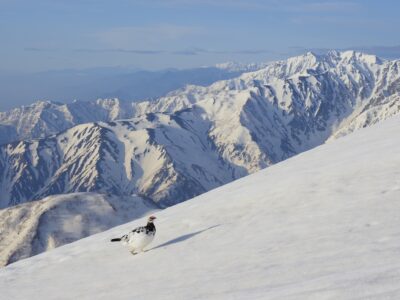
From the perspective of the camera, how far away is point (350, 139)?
35625 mm

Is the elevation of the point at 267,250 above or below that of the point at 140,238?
above

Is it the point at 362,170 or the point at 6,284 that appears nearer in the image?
the point at 6,284

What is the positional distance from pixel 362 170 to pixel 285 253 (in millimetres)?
8950

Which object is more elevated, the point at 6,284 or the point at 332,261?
the point at 332,261

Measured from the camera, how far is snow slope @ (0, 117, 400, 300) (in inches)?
481

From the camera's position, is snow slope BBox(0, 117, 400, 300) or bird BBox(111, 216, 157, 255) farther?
bird BBox(111, 216, 157, 255)

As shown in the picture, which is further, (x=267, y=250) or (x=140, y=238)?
(x=140, y=238)

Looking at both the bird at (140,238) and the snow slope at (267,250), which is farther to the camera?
the bird at (140,238)

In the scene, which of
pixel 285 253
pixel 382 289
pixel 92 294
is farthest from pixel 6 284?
pixel 382 289

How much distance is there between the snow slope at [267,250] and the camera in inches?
481

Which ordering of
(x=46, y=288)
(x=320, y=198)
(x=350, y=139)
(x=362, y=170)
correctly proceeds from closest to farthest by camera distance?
1. (x=46, y=288)
2. (x=320, y=198)
3. (x=362, y=170)
4. (x=350, y=139)

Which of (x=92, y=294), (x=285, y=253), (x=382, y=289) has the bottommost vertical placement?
(x=92, y=294)

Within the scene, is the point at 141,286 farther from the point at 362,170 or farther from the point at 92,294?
the point at 362,170

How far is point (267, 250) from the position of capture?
15688mm
